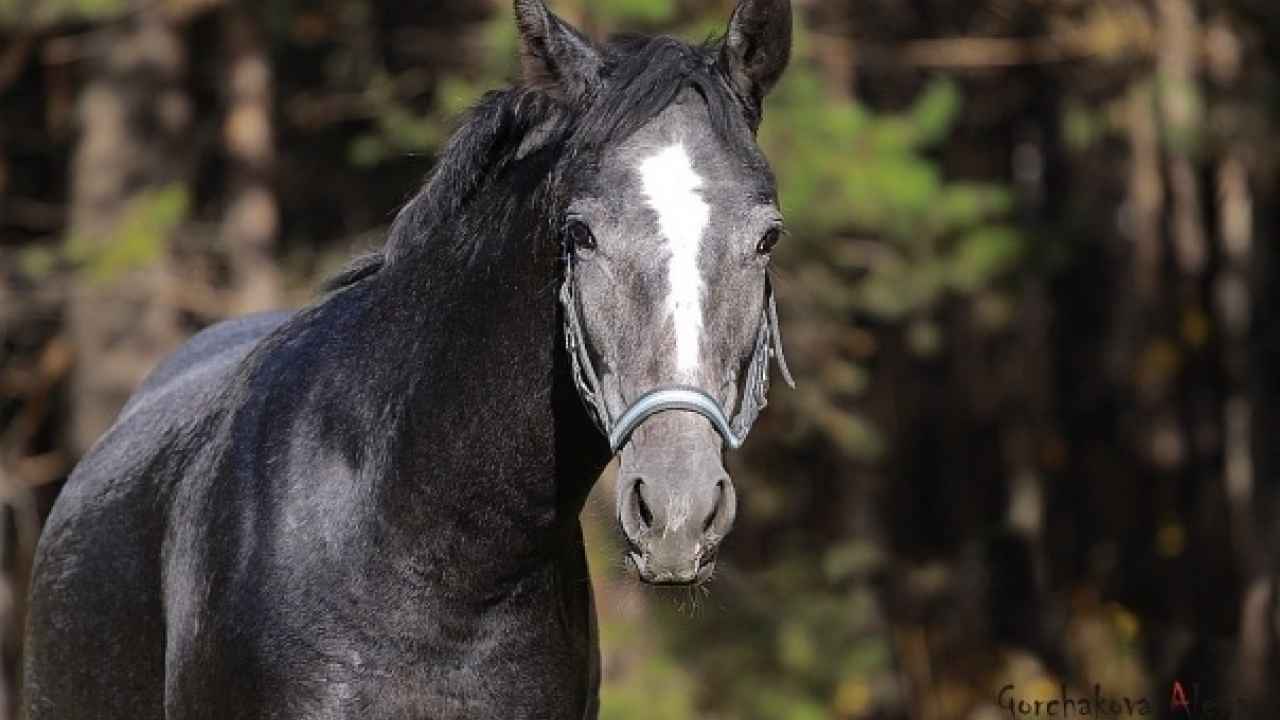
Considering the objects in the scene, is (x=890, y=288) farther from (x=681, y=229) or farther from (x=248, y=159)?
(x=681, y=229)

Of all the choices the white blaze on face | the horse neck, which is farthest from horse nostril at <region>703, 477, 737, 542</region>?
the horse neck

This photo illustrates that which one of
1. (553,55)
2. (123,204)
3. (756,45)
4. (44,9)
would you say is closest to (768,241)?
(756,45)

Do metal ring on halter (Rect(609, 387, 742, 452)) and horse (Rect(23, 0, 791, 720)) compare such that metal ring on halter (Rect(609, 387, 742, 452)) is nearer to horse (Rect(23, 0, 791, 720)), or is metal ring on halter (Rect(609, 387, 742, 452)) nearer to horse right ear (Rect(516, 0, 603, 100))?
horse (Rect(23, 0, 791, 720))

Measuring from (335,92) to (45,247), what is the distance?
3.41m

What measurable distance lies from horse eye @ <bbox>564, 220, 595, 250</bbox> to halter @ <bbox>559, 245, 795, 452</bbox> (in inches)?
1.8

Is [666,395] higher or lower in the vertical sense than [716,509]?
higher

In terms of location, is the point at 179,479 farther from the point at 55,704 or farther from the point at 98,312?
the point at 98,312

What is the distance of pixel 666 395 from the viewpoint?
3.57 metres

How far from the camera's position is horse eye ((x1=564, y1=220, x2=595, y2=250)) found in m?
3.76

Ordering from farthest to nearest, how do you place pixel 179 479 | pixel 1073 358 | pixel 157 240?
pixel 1073 358 < pixel 157 240 < pixel 179 479

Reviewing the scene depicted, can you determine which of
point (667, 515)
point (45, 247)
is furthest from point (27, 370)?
point (667, 515)

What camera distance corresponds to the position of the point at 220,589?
4305 mm

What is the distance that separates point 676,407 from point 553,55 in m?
0.90

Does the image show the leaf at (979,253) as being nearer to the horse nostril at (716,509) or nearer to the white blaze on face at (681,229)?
the white blaze on face at (681,229)
